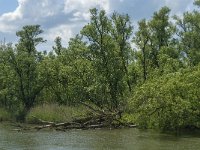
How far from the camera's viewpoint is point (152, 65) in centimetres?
5772

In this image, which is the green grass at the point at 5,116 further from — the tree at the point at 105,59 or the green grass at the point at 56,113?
the tree at the point at 105,59

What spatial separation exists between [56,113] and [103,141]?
19865mm

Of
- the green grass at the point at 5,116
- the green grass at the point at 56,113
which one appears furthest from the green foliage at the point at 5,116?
the green grass at the point at 56,113

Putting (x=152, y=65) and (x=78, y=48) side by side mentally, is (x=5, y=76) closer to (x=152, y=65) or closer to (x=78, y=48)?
(x=78, y=48)

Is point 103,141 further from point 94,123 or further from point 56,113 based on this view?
point 56,113

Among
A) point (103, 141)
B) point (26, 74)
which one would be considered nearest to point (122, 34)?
point (26, 74)

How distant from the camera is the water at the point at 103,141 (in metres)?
29.1

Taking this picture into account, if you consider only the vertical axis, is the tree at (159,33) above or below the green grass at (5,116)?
above

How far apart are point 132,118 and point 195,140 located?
1187cm

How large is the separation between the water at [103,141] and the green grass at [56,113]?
7399mm

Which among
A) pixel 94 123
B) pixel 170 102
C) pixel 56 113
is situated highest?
pixel 170 102

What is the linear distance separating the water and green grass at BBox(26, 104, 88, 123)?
7.40m

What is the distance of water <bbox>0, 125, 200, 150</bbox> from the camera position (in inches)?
1147

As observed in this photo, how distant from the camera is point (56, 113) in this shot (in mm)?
51781
